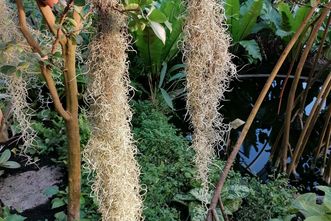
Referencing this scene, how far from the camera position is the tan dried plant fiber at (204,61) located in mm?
1316

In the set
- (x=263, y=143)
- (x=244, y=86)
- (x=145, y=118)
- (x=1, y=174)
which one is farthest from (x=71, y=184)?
(x=244, y=86)

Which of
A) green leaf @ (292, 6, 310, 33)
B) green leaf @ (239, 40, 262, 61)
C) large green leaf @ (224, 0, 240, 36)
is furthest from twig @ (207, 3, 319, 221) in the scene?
green leaf @ (292, 6, 310, 33)

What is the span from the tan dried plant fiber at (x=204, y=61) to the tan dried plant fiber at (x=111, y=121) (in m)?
0.20

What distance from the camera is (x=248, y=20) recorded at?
11.5ft

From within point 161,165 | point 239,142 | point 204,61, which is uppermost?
point 204,61

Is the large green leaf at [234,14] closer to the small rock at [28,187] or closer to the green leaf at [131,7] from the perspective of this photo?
the small rock at [28,187]

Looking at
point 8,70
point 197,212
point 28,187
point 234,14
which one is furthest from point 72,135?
point 234,14

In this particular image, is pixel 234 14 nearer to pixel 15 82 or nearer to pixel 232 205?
pixel 232 205

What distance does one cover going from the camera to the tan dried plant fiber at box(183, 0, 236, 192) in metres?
1.32

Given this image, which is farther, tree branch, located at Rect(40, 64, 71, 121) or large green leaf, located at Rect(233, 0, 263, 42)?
large green leaf, located at Rect(233, 0, 263, 42)

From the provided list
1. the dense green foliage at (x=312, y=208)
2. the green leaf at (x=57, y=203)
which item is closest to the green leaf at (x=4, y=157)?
the green leaf at (x=57, y=203)

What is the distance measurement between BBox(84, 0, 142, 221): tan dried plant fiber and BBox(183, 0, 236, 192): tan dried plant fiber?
197mm

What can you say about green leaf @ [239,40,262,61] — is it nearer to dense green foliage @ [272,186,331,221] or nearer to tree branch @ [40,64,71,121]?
dense green foliage @ [272,186,331,221]

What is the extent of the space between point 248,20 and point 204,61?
2.28 m
